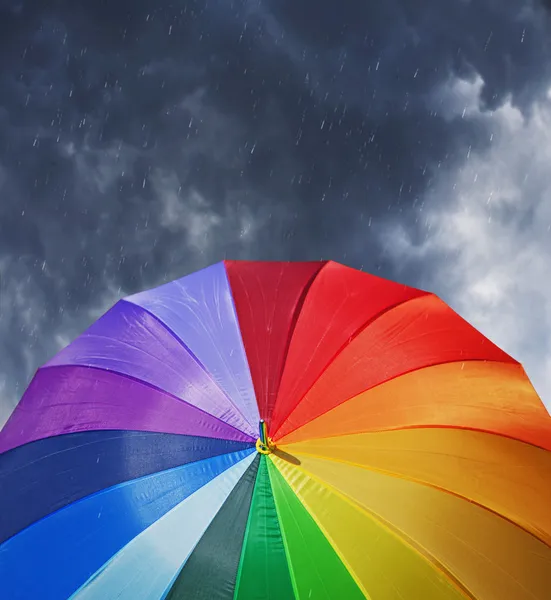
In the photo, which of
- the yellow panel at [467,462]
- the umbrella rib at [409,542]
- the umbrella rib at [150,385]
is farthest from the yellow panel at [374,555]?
the umbrella rib at [150,385]

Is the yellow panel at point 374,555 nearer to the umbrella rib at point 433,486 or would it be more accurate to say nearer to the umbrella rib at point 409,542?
the umbrella rib at point 409,542

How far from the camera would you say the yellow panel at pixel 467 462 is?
568 cm

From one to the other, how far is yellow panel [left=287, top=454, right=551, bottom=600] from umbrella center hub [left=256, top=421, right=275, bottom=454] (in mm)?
265

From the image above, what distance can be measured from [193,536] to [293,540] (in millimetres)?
808

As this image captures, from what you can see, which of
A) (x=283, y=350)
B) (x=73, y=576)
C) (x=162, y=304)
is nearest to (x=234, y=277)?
(x=162, y=304)

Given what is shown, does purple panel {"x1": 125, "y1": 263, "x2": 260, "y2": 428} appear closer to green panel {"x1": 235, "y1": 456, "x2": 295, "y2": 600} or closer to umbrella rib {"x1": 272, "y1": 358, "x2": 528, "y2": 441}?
umbrella rib {"x1": 272, "y1": 358, "x2": 528, "y2": 441}

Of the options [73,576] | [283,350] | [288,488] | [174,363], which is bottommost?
[73,576]

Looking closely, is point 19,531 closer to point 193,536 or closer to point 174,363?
point 193,536

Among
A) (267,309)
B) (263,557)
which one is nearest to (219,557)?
(263,557)

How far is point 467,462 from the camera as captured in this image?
5.92m

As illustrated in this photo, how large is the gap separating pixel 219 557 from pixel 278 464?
2.96 feet

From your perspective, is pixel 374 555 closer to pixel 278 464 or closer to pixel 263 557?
pixel 263 557

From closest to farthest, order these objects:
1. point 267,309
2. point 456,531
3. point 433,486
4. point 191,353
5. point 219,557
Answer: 1. point 219,557
2. point 456,531
3. point 433,486
4. point 191,353
5. point 267,309

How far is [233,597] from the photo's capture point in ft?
16.0
